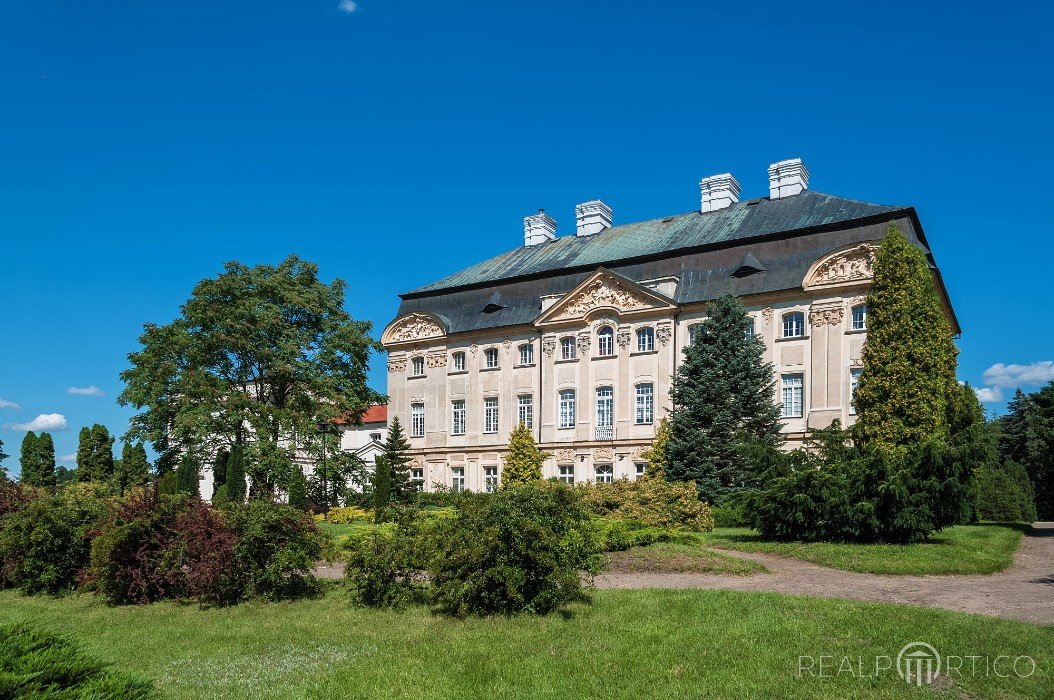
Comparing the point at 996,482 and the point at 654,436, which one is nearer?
the point at 996,482

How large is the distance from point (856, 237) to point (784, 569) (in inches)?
821

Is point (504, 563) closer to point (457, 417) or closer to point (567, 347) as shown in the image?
point (567, 347)

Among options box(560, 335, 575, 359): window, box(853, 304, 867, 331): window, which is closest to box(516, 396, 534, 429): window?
box(560, 335, 575, 359): window

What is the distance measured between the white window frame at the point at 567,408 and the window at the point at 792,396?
9264 millimetres

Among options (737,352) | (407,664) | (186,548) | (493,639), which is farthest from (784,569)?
(737,352)

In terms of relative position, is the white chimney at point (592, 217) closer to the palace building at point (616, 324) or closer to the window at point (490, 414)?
the palace building at point (616, 324)

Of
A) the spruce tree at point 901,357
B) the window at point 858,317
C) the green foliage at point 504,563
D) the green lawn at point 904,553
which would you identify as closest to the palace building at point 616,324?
the window at point 858,317

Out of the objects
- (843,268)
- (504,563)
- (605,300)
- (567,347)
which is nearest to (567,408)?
(567,347)

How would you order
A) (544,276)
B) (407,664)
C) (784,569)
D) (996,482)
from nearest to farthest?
(407,664)
(784,569)
(996,482)
(544,276)

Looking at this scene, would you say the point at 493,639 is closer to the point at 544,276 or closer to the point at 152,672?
the point at 152,672

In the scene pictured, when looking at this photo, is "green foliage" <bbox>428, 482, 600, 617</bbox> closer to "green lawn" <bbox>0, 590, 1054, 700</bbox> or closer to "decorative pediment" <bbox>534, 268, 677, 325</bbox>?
"green lawn" <bbox>0, 590, 1054, 700</bbox>

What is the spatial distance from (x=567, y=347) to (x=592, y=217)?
9.38 metres

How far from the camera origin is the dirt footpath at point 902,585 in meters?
10.8

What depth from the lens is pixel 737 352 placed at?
3103cm
